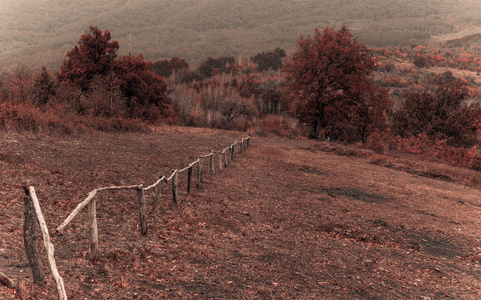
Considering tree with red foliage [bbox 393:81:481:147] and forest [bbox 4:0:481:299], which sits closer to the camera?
forest [bbox 4:0:481:299]

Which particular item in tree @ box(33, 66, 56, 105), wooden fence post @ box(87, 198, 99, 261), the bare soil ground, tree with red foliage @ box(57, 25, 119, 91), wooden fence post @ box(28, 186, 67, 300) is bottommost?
the bare soil ground

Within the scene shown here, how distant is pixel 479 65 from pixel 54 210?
141 m

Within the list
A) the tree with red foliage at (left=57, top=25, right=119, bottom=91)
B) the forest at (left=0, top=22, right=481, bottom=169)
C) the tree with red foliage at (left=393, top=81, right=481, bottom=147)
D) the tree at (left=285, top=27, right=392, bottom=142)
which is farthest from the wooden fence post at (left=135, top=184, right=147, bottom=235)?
the tree with red foliage at (left=393, top=81, right=481, bottom=147)

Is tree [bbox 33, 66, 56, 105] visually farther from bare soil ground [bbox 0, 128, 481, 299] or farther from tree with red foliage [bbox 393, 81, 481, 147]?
tree with red foliage [bbox 393, 81, 481, 147]

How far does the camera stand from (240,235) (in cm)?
898

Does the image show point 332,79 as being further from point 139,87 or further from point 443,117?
point 139,87

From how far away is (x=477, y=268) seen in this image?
327 inches

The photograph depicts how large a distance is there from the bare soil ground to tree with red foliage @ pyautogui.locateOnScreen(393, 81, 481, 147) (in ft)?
68.0

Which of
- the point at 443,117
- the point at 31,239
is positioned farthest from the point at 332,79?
the point at 31,239

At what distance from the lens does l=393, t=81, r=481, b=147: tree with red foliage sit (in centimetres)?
3403

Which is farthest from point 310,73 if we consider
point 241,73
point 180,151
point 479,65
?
point 479,65

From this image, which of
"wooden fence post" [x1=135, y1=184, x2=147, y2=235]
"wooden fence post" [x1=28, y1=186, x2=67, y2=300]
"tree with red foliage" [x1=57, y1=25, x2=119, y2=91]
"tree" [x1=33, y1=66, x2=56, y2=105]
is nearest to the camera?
"wooden fence post" [x1=28, y1=186, x2=67, y2=300]

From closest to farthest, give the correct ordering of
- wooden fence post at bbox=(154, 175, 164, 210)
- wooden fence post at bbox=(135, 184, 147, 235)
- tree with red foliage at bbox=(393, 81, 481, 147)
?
wooden fence post at bbox=(135, 184, 147, 235) < wooden fence post at bbox=(154, 175, 164, 210) < tree with red foliage at bbox=(393, 81, 481, 147)

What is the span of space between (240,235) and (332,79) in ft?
95.8
